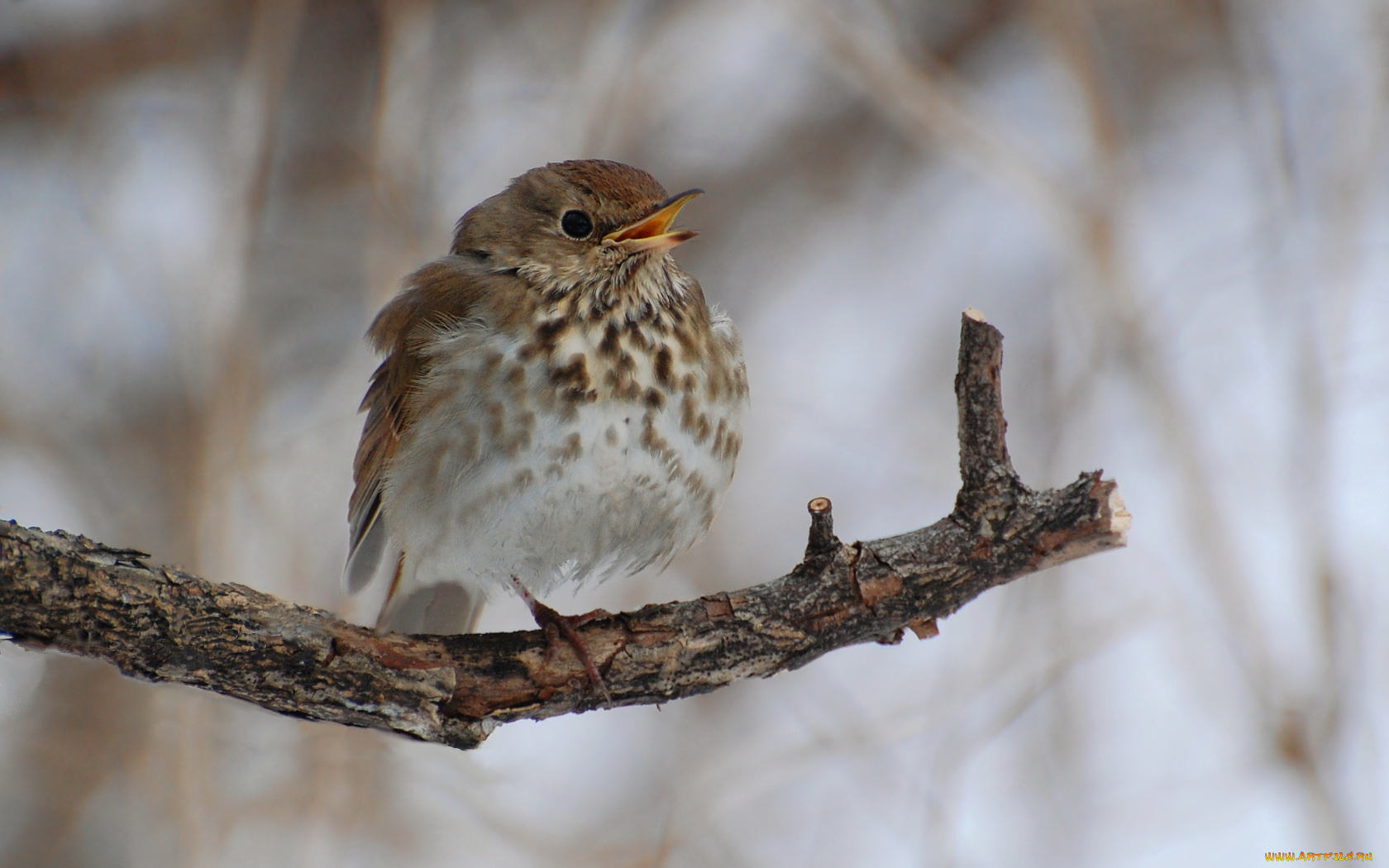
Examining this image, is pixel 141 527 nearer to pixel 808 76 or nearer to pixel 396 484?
pixel 396 484

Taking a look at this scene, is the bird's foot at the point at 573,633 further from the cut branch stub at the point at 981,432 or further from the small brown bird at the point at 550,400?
the cut branch stub at the point at 981,432

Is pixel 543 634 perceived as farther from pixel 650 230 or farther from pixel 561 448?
pixel 650 230

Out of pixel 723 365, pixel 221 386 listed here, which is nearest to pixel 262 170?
pixel 221 386

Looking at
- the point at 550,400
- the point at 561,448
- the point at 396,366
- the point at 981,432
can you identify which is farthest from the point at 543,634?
the point at 981,432

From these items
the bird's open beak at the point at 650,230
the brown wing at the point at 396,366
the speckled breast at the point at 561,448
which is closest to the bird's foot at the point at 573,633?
the speckled breast at the point at 561,448

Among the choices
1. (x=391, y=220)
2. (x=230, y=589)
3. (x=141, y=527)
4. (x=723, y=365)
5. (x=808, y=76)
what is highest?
(x=808, y=76)

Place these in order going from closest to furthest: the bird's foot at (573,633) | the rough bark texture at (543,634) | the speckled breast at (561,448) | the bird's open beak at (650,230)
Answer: the rough bark texture at (543,634)
the bird's foot at (573,633)
the speckled breast at (561,448)
the bird's open beak at (650,230)

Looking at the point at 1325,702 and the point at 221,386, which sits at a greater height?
the point at 221,386
